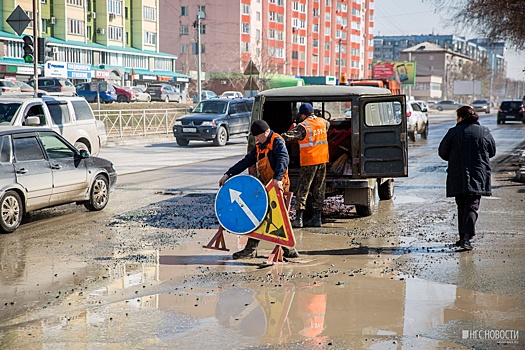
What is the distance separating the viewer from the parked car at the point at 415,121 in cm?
3192

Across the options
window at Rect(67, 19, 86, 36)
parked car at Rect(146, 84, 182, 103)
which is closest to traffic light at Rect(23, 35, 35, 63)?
parked car at Rect(146, 84, 182, 103)

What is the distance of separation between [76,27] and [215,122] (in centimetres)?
5159

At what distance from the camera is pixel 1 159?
35.3 feet

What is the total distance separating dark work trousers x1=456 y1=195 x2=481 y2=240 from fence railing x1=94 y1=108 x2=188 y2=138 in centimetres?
2227

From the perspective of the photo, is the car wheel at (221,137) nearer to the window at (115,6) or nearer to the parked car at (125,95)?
the parked car at (125,95)

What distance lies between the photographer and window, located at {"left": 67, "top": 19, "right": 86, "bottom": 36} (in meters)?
75.3

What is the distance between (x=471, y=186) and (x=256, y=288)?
3183mm

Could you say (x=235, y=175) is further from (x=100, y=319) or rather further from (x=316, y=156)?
(x=100, y=319)

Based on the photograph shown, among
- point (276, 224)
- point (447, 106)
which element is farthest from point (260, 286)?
point (447, 106)

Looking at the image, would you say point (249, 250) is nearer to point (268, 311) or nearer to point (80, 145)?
point (268, 311)

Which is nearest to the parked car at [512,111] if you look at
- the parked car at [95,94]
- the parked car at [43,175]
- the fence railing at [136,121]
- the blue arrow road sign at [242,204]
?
the fence railing at [136,121]

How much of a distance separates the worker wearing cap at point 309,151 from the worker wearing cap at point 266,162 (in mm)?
1297

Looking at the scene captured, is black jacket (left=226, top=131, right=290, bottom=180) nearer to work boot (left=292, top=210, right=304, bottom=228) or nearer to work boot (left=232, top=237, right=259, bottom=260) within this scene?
work boot (left=232, top=237, right=259, bottom=260)

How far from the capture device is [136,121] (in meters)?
32.5
